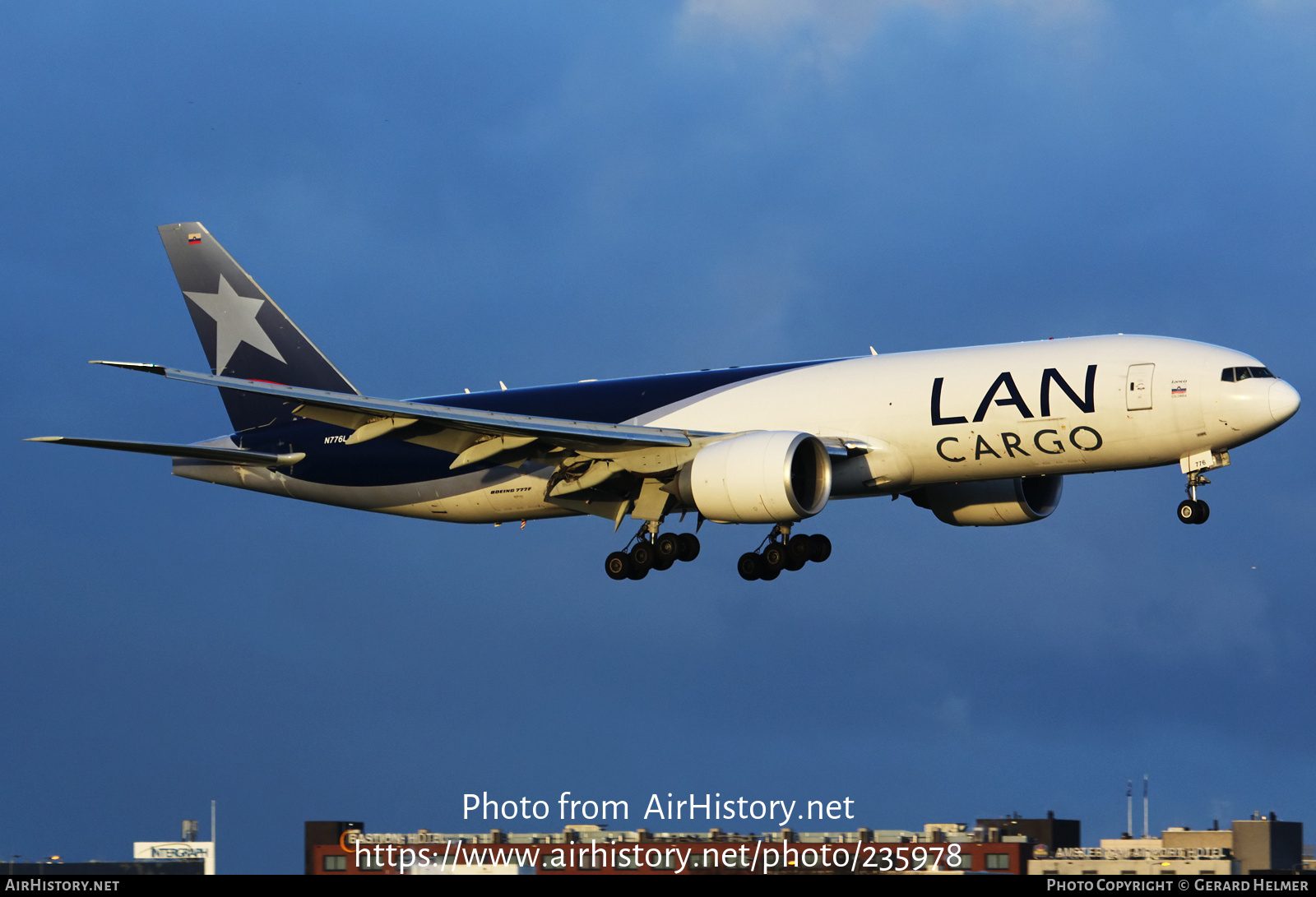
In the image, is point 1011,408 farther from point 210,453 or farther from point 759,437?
point 210,453

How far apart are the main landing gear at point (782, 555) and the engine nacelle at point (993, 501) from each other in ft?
12.3

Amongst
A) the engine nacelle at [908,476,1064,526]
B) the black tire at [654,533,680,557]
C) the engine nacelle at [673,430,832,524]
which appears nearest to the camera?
the engine nacelle at [673,430,832,524]

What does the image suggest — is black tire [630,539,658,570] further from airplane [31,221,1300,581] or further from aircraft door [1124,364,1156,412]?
aircraft door [1124,364,1156,412]

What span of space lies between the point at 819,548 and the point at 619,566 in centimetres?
532

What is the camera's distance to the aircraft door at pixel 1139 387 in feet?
117

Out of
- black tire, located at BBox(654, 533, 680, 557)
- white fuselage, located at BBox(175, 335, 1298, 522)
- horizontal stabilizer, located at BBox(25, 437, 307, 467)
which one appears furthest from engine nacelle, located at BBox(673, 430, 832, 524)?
horizontal stabilizer, located at BBox(25, 437, 307, 467)

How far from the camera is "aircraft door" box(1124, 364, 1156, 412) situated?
3556cm

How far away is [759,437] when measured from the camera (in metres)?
37.4

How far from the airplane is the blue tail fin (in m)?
0.11

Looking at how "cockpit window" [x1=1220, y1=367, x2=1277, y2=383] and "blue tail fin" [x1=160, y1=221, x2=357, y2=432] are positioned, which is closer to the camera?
"cockpit window" [x1=1220, y1=367, x2=1277, y2=383]

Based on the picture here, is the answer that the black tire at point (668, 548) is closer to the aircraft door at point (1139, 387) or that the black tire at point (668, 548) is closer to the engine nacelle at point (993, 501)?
the engine nacelle at point (993, 501)

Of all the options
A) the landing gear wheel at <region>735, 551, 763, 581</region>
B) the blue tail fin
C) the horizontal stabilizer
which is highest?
the blue tail fin
